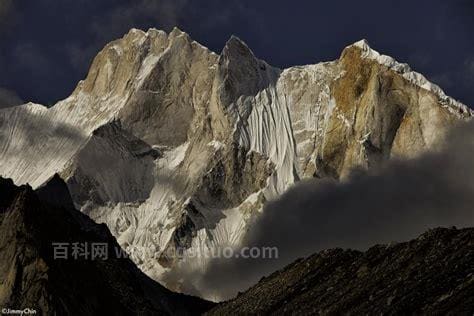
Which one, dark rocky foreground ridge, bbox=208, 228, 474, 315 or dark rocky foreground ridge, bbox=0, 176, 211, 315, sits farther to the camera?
dark rocky foreground ridge, bbox=0, 176, 211, 315

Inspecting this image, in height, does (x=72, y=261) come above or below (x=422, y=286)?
above

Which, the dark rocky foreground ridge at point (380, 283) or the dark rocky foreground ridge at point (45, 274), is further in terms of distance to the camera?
the dark rocky foreground ridge at point (45, 274)

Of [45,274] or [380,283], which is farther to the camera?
[45,274]

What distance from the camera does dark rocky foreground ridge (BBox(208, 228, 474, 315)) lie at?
80.8m

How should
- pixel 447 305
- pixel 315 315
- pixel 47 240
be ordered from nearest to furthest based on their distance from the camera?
pixel 447 305
pixel 315 315
pixel 47 240

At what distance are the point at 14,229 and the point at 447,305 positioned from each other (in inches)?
3273

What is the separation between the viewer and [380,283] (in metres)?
98.7

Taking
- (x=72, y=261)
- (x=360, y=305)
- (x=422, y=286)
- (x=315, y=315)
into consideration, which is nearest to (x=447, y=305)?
(x=422, y=286)

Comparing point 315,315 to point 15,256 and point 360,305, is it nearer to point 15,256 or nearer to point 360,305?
point 360,305

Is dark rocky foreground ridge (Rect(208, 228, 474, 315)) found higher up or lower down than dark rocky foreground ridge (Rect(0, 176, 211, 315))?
lower down

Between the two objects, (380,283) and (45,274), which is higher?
(45,274)

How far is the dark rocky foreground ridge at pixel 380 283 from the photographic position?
8075cm

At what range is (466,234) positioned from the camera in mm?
94812

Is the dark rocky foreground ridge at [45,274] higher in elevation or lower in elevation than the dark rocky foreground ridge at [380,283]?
higher
